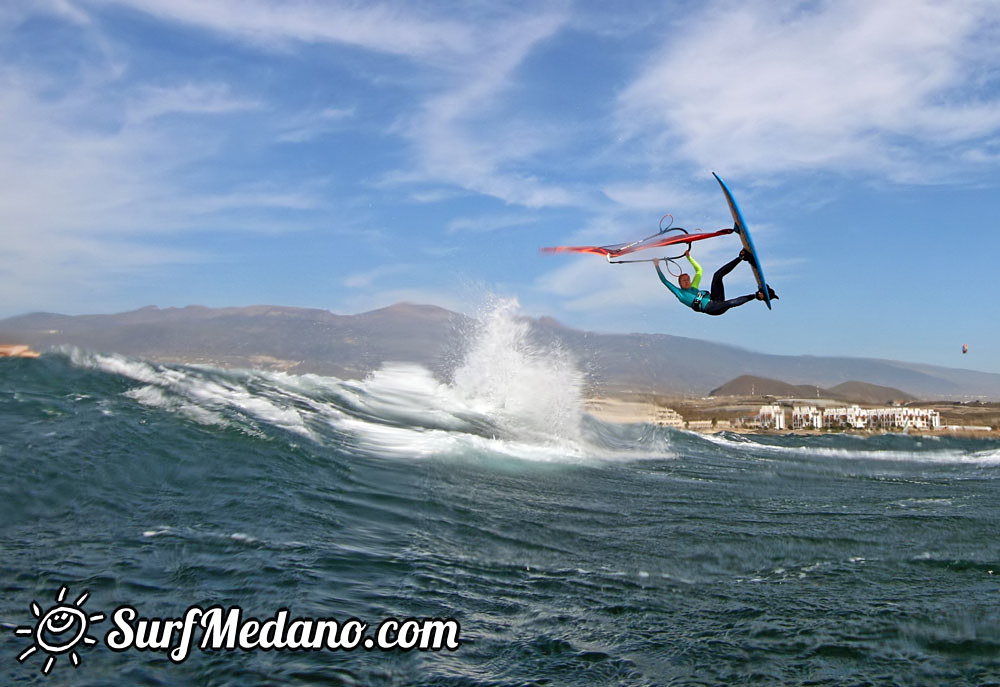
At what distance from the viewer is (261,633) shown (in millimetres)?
5188

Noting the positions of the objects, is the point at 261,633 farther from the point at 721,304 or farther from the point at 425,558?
the point at 721,304

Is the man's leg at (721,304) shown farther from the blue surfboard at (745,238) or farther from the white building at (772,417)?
the white building at (772,417)

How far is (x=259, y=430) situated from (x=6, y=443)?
362cm

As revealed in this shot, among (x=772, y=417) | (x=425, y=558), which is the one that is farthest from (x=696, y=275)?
(x=772, y=417)

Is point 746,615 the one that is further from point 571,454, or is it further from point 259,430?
point 571,454

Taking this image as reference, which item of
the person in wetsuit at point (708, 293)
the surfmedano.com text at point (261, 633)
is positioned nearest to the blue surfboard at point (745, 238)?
the person in wetsuit at point (708, 293)

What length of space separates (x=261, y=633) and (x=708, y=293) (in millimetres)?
6615

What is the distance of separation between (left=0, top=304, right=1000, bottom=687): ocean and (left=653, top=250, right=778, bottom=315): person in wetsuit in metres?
2.82

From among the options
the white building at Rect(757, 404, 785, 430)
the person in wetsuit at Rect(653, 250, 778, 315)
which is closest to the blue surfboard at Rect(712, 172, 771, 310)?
the person in wetsuit at Rect(653, 250, 778, 315)

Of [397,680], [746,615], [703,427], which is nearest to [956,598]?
[746,615]

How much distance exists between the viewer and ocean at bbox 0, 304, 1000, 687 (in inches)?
195

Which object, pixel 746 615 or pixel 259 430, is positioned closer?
pixel 746 615

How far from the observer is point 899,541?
9156 millimetres

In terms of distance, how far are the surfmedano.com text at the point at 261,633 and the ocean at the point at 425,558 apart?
28 mm
